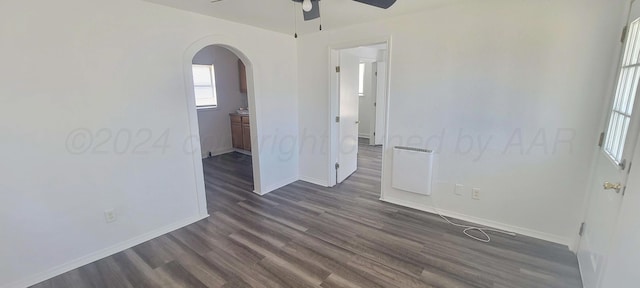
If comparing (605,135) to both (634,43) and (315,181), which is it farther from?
(315,181)

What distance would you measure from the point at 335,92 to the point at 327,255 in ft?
7.21

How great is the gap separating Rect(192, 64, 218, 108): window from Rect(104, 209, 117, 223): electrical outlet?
3440 millimetres

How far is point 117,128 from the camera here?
7.63 feet

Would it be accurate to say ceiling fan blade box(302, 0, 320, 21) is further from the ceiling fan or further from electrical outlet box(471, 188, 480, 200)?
electrical outlet box(471, 188, 480, 200)

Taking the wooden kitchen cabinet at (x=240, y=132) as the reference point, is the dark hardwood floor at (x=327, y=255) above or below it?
below

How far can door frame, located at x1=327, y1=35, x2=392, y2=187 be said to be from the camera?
122 inches

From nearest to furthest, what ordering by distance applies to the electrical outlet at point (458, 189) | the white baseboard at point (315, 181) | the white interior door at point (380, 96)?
1. the electrical outlet at point (458, 189)
2. the white baseboard at point (315, 181)
3. the white interior door at point (380, 96)

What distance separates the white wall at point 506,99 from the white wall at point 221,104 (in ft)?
11.4

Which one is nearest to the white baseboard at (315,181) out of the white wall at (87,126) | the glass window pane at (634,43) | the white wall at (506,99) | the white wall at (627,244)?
the white wall at (506,99)

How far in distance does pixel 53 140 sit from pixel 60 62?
60cm

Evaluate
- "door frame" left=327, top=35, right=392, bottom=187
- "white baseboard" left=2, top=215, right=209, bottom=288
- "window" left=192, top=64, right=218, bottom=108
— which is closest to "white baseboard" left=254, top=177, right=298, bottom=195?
"door frame" left=327, top=35, right=392, bottom=187

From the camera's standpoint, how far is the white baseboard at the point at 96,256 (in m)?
2.00

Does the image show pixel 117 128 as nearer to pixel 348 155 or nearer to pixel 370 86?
pixel 348 155

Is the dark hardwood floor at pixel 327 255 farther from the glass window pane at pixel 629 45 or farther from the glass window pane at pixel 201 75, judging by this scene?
the glass window pane at pixel 201 75
